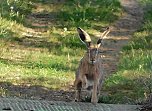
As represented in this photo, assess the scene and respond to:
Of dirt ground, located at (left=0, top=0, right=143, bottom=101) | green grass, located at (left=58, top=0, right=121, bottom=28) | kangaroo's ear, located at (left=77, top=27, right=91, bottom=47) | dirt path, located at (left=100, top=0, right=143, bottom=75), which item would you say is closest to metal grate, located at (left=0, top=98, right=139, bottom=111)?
kangaroo's ear, located at (left=77, top=27, right=91, bottom=47)

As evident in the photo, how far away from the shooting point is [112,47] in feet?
47.3

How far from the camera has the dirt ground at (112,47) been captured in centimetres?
859

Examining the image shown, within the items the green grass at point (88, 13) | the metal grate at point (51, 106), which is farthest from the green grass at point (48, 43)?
the metal grate at point (51, 106)

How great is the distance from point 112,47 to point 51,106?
790cm

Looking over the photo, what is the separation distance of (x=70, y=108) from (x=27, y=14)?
1166 centimetres

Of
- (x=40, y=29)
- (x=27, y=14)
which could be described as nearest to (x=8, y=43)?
(x=40, y=29)

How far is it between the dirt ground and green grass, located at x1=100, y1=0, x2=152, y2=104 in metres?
0.29

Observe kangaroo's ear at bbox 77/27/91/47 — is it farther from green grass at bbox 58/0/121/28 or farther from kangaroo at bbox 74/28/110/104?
green grass at bbox 58/0/121/28

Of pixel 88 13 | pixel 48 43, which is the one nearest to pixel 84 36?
pixel 48 43

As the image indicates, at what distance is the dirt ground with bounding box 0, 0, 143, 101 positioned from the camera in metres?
8.59

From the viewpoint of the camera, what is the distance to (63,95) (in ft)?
28.6

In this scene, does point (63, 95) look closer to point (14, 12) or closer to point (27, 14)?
point (14, 12)

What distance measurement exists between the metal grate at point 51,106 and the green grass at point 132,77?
769 millimetres

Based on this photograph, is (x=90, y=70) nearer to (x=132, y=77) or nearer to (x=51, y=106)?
(x=51, y=106)
